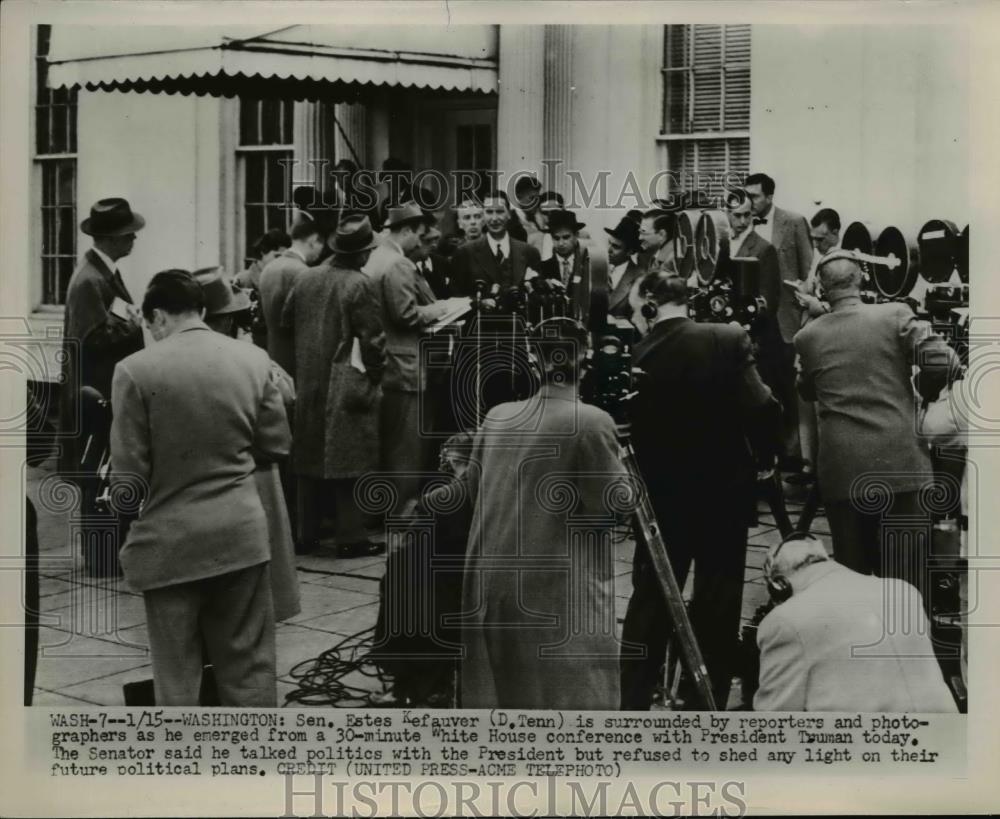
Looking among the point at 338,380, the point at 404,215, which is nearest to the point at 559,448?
the point at 404,215

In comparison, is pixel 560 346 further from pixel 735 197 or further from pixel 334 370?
pixel 334 370

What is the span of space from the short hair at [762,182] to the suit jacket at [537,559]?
1133 millimetres

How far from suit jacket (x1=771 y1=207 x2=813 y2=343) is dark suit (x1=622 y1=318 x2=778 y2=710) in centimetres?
29

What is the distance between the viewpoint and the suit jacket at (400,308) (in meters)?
6.74

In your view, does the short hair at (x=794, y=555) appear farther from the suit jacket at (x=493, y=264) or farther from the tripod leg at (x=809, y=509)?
the suit jacket at (x=493, y=264)

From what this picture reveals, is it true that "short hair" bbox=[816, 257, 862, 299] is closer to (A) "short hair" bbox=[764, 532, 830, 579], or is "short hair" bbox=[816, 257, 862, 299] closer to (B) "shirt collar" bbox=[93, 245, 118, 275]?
(A) "short hair" bbox=[764, 532, 830, 579]

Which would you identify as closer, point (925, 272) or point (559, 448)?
point (559, 448)

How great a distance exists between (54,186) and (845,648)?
11.8 ft

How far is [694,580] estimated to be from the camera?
6.24 metres

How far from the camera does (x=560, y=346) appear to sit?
20.4ft

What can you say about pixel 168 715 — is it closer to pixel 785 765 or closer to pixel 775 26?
pixel 785 765

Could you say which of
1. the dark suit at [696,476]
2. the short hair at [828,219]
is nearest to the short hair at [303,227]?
the dark suit at [696,476]

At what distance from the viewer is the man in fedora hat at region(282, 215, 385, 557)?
6680 millimetres

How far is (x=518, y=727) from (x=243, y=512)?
1336 millimetres
